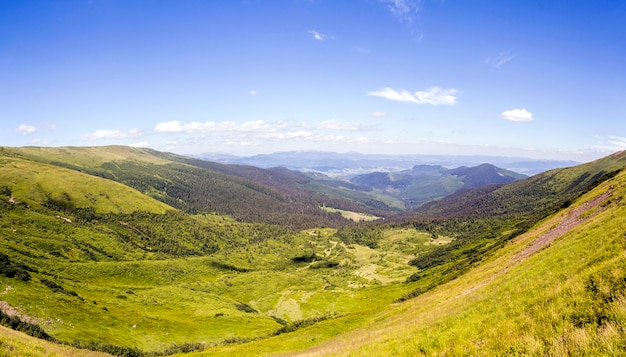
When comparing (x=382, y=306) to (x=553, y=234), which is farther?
(x=382, y=306)

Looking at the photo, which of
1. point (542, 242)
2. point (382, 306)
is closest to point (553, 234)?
point (542, 242)

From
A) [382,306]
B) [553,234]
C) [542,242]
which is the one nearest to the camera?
[542,242]

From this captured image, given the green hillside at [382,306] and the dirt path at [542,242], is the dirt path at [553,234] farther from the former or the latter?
the green hillside at [382,306]

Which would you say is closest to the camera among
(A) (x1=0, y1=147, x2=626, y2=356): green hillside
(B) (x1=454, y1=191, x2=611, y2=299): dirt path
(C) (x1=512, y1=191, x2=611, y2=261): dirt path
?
(A) (x1=0, y1=147, x2=626, y2=356): green hillside

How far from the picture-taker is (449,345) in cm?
1547

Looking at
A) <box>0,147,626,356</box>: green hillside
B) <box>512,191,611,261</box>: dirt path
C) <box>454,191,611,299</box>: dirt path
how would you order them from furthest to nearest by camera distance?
<box>512,191,611,261</box>: dirt path → <box>454,191,611,299</box>: dirt path → <box>0,147,626,356</box>: green hillside

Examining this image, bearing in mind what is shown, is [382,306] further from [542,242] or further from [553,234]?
[553,234]

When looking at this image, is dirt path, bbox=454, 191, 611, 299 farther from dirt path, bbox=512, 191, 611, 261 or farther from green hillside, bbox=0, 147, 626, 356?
green hillside, bbox=0, 147, 626, 356

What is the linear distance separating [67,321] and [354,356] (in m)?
96.7

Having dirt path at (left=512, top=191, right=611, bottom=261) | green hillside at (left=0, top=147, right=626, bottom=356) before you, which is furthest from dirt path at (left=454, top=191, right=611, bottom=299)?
green hillside at (left=0, top=147, right=626, bottom=356)

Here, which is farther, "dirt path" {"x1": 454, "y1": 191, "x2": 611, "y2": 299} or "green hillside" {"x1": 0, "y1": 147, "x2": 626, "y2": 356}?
"dirt path" {"x1": 454, "y1": 191, "x2": 611, "y2": 299}

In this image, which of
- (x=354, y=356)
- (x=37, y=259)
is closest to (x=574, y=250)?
(x=354, y=356)

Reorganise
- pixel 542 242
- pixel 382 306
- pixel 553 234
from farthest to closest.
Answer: pixel 382 306 → pixel 553 234 → pixel 542 242

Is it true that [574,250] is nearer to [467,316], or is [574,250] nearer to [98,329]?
[467,316]
